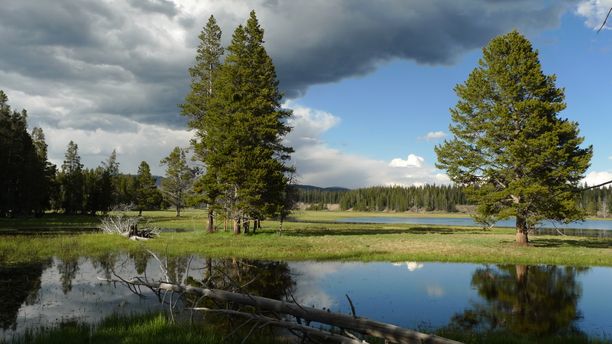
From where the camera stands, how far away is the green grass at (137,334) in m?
8.91

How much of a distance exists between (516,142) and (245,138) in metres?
21.4

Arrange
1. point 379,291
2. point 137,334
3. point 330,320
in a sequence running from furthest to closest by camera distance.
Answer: point 379,291 < point 137,334 < point 330,320

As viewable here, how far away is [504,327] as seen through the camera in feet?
38.8

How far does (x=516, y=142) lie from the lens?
1228 inches

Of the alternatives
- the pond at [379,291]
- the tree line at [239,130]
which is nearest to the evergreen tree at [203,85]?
the tree line at [239,130]

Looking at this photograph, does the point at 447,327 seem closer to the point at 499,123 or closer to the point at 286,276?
the point at 286,276

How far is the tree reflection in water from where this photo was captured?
11.9 m

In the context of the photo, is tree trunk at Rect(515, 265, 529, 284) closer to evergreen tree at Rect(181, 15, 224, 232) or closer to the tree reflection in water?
the tree reflection in water

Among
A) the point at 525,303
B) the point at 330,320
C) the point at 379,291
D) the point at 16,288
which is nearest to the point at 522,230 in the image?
the point at 525,303

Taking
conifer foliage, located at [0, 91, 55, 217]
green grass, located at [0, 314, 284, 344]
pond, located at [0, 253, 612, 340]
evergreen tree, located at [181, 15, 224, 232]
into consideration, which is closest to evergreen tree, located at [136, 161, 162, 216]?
conifer foliage, located at [0, 91, 55, 217]

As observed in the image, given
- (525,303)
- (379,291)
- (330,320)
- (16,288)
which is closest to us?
(330,320)

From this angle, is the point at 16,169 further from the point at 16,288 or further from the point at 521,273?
the point at 521,273

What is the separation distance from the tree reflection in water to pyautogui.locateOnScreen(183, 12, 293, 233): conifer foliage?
18701mm

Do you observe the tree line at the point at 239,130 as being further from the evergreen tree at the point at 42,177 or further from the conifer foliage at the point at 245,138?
the evergreen tree at the point at 42,177
